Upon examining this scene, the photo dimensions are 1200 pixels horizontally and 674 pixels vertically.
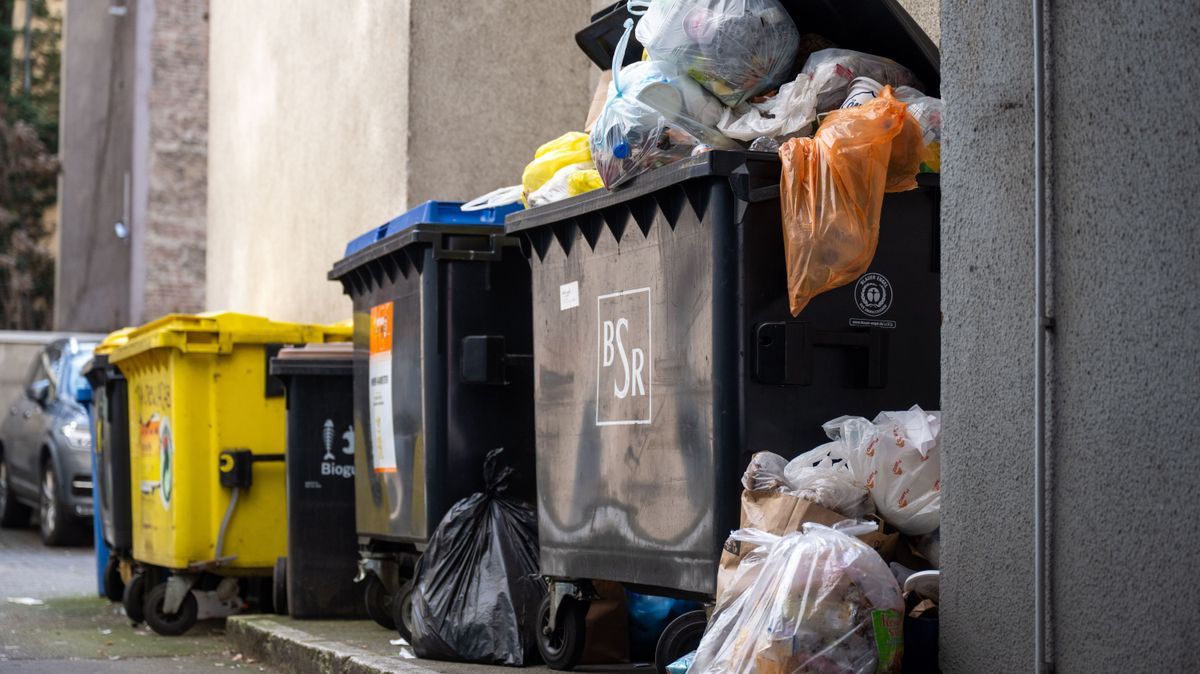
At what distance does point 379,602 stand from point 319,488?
2.10ft

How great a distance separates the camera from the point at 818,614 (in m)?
3.49

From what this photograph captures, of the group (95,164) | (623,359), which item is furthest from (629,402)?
(95,164)

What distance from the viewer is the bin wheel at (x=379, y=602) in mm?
6555

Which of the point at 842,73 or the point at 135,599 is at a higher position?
the point at 842,73

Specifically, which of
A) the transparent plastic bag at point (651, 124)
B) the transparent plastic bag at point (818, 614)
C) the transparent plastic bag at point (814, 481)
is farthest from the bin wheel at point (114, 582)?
the transparent plastic bag at point (818, 614)

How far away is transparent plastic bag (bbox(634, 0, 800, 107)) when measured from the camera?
14.7 feet

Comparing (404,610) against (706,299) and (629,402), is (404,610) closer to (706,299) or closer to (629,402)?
(629,402)

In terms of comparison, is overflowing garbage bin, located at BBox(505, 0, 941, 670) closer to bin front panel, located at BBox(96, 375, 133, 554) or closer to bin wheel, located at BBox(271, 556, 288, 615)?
bin wheel, located at BBox(271, 556, 288, 615)

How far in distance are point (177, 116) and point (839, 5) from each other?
16.7 metres

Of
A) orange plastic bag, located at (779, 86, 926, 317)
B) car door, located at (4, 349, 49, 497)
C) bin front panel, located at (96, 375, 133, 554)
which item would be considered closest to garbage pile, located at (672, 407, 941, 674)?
orange plastic bag, located at (779, 86, 926, 317)

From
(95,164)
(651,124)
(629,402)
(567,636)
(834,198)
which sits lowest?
(567,636)

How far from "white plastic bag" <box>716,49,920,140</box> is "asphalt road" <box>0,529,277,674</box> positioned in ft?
10.3

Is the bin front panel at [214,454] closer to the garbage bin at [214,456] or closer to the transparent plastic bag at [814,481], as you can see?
the garbage bin at [214,456]

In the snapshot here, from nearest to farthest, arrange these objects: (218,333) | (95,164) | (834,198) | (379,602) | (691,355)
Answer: (834,198) → (691,355) → (379,602) → (218,333) → (95,164)
